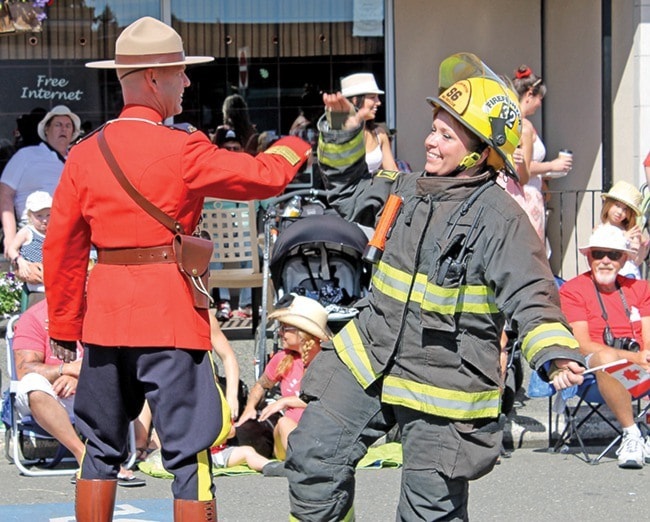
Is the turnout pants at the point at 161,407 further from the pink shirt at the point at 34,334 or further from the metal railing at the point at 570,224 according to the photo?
the metal railing at the point at 570,224

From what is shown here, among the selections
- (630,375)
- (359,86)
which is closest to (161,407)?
(359,86)

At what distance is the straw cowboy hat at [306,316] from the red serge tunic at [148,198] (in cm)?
245

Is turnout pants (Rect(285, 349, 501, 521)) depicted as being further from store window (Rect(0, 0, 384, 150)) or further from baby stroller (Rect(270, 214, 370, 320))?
store window (Rect(0, 0, 384, 150))

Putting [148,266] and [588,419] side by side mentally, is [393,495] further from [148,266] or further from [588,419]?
[148,266]

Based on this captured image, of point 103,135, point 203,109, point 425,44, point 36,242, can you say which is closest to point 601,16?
point 425,44

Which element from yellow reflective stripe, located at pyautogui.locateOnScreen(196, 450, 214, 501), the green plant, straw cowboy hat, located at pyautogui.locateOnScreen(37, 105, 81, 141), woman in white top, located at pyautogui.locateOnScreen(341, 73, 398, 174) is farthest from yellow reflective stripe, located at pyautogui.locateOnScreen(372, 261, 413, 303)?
the green plant

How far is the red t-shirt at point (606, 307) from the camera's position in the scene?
7.37 meters

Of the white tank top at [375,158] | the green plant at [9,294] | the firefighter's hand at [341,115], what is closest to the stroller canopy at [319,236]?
the white tank top at [375,158]

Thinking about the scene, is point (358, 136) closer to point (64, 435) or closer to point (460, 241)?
point (460, 241)

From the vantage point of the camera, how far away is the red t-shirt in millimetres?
7371

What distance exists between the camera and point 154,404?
4.47 meters

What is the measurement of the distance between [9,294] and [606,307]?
425 centimetres

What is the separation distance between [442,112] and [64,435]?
321 cm

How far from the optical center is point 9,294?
885cm
